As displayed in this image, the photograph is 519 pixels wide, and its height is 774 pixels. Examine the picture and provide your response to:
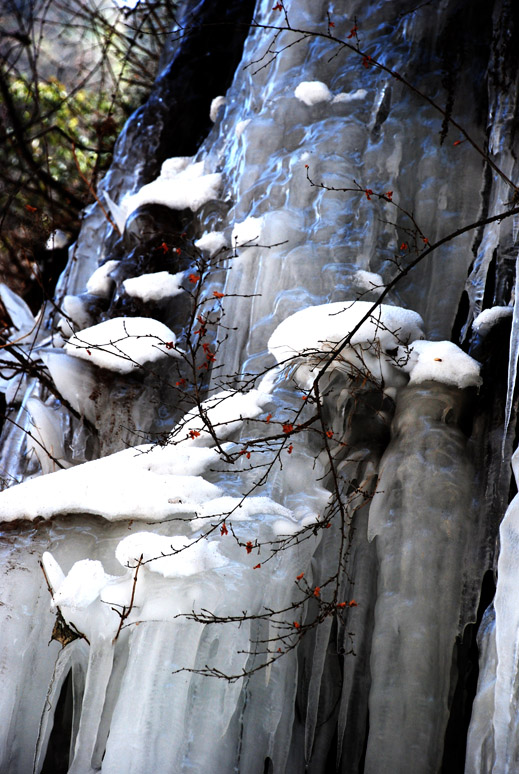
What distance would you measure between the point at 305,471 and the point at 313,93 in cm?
215

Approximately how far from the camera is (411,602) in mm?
2740

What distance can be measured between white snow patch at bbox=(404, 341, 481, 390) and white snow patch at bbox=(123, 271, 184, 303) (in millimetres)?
1659

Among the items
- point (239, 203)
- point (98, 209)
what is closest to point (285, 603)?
point (239, 203)

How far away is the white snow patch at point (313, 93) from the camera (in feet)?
13.9

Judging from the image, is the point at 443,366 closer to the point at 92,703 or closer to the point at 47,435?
the point at 92,703

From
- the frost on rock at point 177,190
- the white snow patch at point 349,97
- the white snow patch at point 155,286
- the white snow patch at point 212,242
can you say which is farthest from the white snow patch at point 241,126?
the white snow patch at point 155,286

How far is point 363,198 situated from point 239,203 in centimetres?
68

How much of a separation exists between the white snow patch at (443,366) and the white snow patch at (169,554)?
1.00 meters

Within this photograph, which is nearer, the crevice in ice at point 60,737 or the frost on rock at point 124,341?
the crevice in ice at point 60,737

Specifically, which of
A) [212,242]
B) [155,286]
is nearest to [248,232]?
[212,242]

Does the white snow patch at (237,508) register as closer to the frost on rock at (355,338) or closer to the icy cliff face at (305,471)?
the icy cliff face at (305,471)

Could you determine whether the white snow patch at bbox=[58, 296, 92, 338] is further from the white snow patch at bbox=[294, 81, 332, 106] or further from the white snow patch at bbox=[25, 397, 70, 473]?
the white snow patch at bbox=[294, 81, 332, 106]

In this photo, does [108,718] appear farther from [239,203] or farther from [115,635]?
[239,203]

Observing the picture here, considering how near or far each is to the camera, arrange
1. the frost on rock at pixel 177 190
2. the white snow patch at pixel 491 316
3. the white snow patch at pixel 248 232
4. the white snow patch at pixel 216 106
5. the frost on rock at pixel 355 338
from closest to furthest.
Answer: the frost on rock at pixel 355 338
the white snow patch at pixel 491 316
the white snow patch at pixel 248 232
the frost on rock at pixel 177 190
the white snow patch at pixel 216 106
